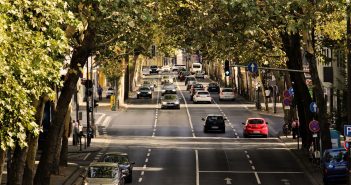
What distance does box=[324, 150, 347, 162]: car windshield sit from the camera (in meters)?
41.1

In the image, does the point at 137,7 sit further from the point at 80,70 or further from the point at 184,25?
the point at 184,25

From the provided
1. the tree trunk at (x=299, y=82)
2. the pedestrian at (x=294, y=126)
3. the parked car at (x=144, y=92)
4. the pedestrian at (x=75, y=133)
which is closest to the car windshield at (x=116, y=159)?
the tree trunk at (x=299, y=82)

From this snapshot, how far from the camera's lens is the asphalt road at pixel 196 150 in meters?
44.9

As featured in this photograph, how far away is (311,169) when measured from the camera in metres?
48.2

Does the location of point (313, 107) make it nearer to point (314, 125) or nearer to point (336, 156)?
point (314, 125)

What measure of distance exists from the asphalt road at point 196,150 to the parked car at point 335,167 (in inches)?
88.8

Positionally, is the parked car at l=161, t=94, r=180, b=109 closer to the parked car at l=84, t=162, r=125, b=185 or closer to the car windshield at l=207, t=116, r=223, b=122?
the car windshield at l=207, t=116, r=223, b=122

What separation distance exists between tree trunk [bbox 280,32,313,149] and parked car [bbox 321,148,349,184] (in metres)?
7.39

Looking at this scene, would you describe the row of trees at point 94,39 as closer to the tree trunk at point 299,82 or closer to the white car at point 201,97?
the tree trunk at point 299,82

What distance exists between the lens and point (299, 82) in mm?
51562

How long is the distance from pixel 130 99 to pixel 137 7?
77.4 m

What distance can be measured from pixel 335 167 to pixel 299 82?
11.5m

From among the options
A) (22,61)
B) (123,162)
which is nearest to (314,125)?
(123,162)

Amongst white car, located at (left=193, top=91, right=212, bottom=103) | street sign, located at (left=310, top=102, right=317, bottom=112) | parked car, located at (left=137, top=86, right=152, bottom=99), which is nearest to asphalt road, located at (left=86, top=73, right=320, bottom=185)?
street sign, located at (left=310, top=102, right=317, bottom=112)
